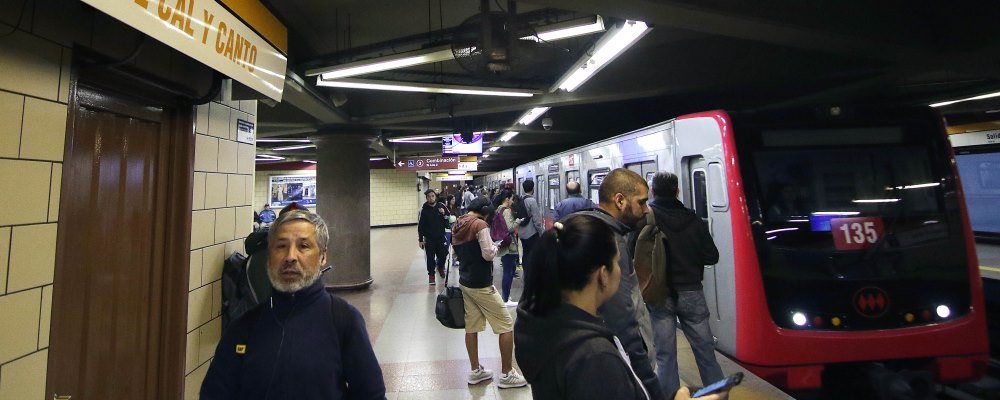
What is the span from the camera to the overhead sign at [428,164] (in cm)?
1130

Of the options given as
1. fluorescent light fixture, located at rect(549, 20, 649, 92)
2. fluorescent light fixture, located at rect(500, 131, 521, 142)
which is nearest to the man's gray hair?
fluorescent light fixture, located at rect(549, 20, 649, 92)

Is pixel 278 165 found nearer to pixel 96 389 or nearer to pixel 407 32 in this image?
pixel 407 32

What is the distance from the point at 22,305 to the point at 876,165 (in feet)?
16.2

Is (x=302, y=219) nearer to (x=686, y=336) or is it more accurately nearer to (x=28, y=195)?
(x=28, y=195)

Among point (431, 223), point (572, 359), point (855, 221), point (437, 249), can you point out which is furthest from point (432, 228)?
point (572, 359)

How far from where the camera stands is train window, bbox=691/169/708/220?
3623mm

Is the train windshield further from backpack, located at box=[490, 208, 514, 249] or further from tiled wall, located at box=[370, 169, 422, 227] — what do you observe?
tiled wall, located at box=[370, 169, 422, 227]

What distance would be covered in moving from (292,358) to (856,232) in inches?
142

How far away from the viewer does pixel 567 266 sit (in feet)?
3.84

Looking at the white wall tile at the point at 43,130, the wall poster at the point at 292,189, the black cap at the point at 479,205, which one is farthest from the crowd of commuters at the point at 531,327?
the wall poster at the point at 292,189

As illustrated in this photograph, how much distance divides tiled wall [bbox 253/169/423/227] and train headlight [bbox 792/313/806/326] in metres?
16.3

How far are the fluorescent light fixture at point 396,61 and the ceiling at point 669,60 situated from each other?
127mm

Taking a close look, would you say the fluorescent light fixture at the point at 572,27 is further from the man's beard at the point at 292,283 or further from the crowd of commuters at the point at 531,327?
the man's beard at the point at 292,283

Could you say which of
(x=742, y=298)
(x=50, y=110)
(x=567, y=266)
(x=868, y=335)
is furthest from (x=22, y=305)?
(x=868, y=335)
